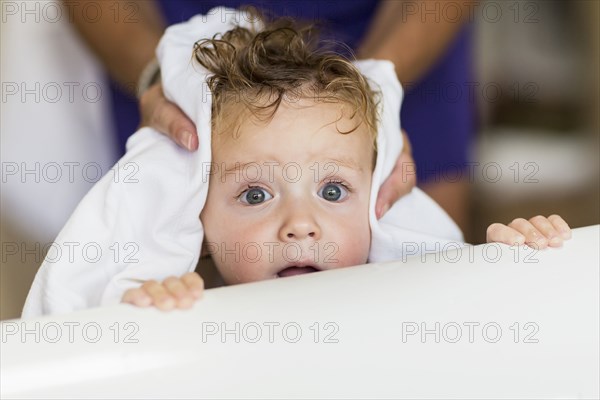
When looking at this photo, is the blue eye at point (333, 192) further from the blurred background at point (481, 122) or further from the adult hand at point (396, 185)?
the blurred background at point (481, 122)

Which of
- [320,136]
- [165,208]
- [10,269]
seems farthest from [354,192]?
[10,269]

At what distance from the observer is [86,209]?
713 mm

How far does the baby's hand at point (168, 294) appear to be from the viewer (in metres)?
0.49

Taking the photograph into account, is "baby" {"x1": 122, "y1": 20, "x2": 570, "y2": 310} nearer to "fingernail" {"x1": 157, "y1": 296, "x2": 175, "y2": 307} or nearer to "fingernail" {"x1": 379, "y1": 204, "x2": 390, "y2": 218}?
"fingernail" {"x1": 379, "y1": 204, "x2": 390, "y2": 218}

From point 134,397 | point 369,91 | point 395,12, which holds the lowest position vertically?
point 134,397

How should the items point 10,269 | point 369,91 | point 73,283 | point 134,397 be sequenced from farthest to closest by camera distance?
point 10,269 < point 369,91 < point 73,283 < point 134,397

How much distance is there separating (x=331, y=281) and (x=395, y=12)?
2.18 ft

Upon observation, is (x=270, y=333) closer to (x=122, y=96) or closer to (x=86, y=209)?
(x=86, y=209)

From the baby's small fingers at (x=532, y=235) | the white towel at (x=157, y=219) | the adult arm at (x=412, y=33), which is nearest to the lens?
the baby's small fingers at (x=532, y=235)

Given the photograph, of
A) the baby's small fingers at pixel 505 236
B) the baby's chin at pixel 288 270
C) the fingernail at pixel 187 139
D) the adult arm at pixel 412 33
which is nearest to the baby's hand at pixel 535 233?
the baby's small fingers at pixel 505 236

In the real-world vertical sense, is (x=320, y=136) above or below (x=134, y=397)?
above

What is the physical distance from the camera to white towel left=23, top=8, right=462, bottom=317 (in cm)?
68

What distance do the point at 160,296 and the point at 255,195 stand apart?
0.86 ft

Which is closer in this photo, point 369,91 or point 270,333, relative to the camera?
point 270,333
